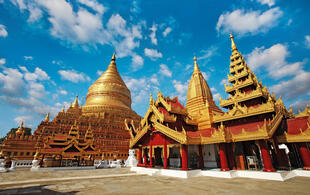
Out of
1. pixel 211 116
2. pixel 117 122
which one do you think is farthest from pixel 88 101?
pixel 211 116

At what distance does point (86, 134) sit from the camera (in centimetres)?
2502

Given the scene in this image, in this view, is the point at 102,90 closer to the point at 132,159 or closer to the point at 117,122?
the point at 117,122

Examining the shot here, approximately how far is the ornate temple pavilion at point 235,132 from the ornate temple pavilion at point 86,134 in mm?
8472

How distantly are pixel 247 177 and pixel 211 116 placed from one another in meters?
7.23

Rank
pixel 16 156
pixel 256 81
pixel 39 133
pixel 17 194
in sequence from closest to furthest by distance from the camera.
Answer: pixel 17 194 → pixel 256 81 → pixel 16 156 → pixel 39 133

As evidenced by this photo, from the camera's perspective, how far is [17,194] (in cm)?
611

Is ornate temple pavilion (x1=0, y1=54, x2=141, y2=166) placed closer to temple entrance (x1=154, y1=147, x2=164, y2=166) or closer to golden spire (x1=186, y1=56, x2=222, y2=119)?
temple entrance (x1=154, y1=147, x2=164, y2=166)

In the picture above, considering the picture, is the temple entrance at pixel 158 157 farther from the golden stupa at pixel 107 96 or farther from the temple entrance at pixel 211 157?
the golden stupa at pixel 107 96

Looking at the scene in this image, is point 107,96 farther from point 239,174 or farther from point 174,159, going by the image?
point 239,174

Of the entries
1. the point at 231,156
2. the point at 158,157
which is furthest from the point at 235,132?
the point at 158,157

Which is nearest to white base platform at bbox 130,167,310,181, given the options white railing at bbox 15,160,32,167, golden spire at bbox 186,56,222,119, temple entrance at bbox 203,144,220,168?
temple entrance at bbox 203,144,220,168

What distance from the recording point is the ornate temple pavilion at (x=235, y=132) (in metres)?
11.4

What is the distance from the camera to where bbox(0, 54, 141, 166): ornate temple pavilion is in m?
19.0

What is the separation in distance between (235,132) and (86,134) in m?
21.7
